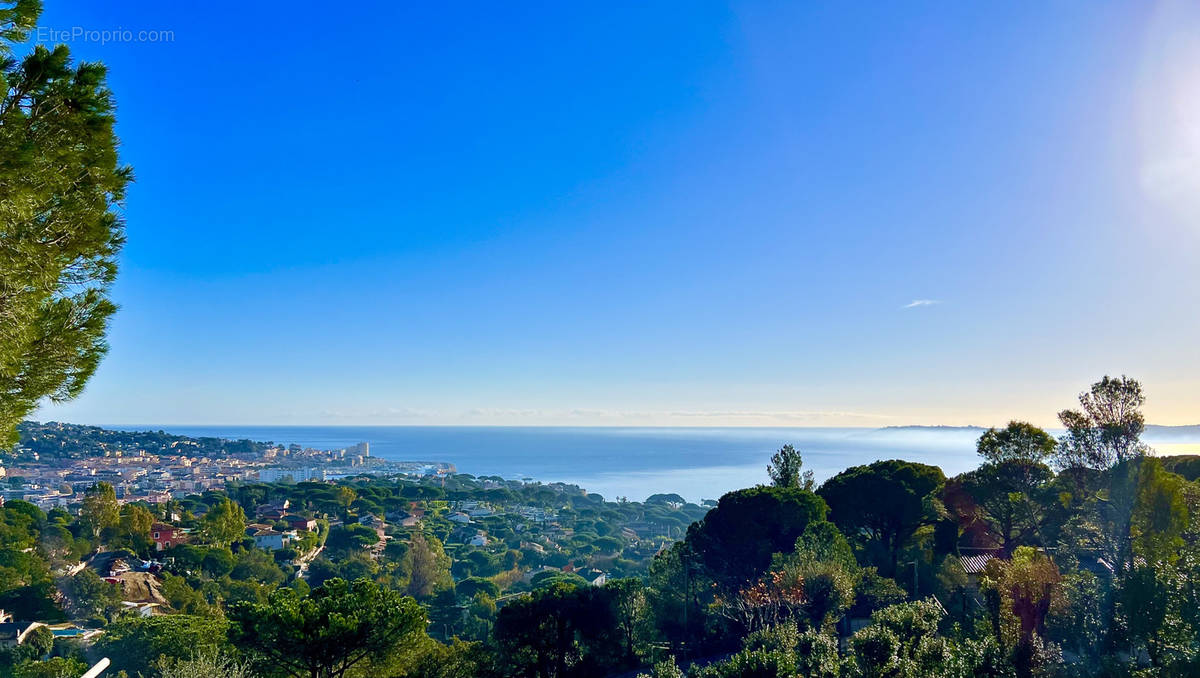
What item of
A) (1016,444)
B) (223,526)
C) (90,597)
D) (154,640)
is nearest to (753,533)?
(1016,444)

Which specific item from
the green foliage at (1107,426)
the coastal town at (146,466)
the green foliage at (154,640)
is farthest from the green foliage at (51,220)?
the coastal town at (146,466)

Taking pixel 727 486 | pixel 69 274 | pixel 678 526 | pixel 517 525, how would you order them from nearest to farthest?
pixel 69 274
pixel 517 525
pixel 678 526
pixel 727 486

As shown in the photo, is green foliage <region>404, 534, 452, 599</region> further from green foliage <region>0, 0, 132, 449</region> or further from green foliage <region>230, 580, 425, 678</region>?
green foliage <region>0, 0, 132, 449</region>

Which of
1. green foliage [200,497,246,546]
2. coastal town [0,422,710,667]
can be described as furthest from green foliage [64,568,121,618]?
green foliage [200,497,246,546]

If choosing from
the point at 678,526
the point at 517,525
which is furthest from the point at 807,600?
the point at 678,526

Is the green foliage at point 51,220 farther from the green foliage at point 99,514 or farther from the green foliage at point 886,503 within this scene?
the green foliage at point 99,514

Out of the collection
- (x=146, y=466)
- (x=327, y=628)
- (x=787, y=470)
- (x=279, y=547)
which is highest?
(x=787, y=470)

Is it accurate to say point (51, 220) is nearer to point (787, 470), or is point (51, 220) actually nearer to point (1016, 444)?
point (1016, 444)

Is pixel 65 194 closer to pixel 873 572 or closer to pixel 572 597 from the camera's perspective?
pixel 572 597

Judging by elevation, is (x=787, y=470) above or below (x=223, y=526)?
above

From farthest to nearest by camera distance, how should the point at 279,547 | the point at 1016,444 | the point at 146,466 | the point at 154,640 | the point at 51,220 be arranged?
1. the point at 146,466
2. the point at 279,547
3. the point at 1016,444
4. the point at 154,640
5. the point at 51,220

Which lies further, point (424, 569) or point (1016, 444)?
point (424, 569)
